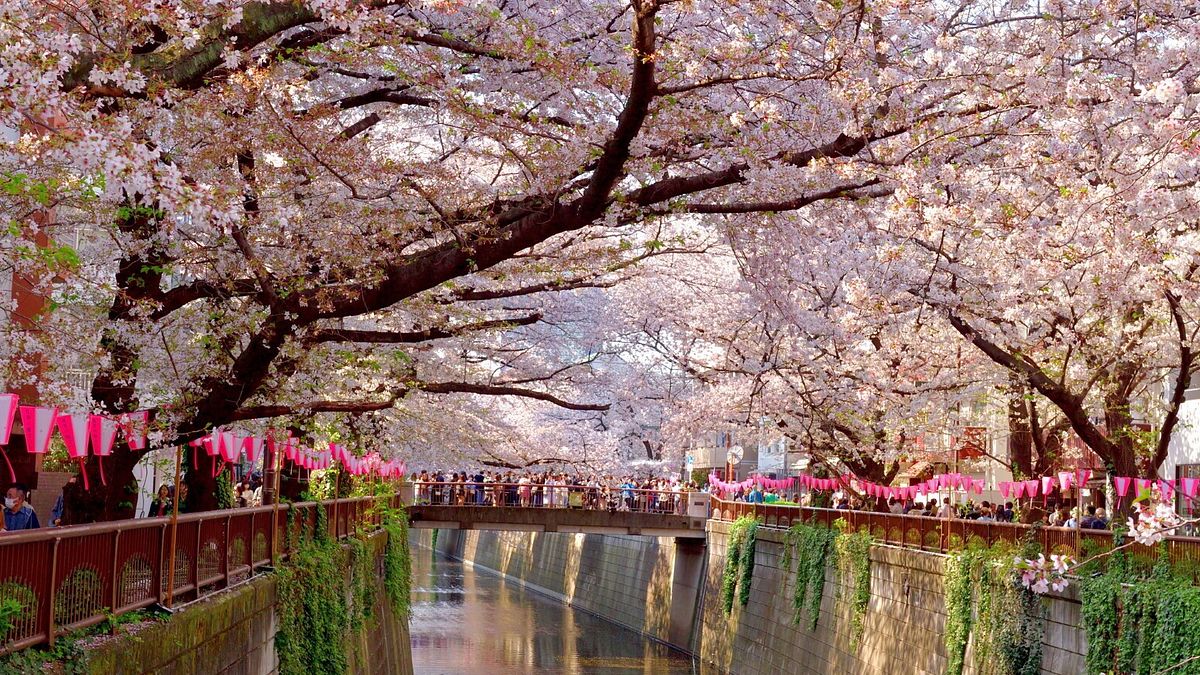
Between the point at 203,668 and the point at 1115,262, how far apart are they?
10.2 m

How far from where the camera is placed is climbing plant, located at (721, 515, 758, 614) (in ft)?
111

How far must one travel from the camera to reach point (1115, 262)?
47.4 ft

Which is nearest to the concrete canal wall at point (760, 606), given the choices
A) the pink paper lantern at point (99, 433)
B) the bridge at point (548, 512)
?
the bridge at point (548, 512)

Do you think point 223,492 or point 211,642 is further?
point 223,492

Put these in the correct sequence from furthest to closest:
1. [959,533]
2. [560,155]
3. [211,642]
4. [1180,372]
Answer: [959,533] → [1180,372] → [560,155] → [211,642]

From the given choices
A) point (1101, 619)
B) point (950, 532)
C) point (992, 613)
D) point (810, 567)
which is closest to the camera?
point (1101, 619)

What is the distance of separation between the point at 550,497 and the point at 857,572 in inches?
688

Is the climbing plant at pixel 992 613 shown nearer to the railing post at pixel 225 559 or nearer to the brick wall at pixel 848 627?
the brick wall at pixel 848 627

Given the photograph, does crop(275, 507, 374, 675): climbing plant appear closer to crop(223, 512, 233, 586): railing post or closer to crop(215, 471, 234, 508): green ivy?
crop(215, 471, 234, 508): green ivy

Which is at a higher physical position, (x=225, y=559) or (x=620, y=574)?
(x=225, y=559)

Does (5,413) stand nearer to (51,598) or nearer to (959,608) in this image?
(51,598)

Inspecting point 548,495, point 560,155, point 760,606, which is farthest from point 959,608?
point 548,495

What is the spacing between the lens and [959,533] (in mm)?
21484

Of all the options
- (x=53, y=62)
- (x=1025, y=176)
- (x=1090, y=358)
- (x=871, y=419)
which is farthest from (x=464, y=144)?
(x=871, y=419)
